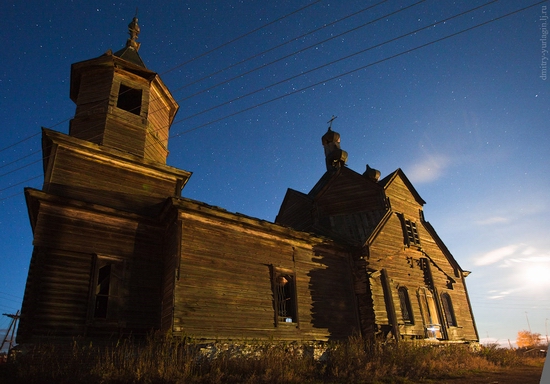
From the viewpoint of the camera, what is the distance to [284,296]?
15133 mm

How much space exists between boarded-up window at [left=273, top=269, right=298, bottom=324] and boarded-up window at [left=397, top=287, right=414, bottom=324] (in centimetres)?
653

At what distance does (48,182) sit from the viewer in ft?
41.6

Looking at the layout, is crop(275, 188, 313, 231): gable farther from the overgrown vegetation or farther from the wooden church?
the overgrown vegetation

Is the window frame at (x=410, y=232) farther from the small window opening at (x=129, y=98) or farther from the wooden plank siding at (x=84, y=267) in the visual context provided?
the small window opening at (x=129, y=98)

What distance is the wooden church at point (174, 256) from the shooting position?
37.7 ft

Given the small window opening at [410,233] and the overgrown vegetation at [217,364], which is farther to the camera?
the small window opening at [410,233]

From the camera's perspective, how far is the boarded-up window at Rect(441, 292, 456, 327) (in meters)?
20.0

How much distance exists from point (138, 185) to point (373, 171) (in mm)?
15270

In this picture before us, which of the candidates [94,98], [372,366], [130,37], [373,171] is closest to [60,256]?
[94,98]

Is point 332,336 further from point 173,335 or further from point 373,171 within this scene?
point 373,171

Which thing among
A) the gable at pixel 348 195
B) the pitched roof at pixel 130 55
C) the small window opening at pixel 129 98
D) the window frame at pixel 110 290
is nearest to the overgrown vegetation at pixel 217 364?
the window frame at pixel 110 290

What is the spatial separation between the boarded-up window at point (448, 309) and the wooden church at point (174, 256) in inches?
2.8

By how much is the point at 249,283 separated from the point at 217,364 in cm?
392

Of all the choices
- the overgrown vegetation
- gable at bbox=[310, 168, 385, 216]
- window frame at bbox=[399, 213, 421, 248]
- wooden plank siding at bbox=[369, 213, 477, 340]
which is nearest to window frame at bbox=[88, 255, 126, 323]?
the overgrown vegetation
